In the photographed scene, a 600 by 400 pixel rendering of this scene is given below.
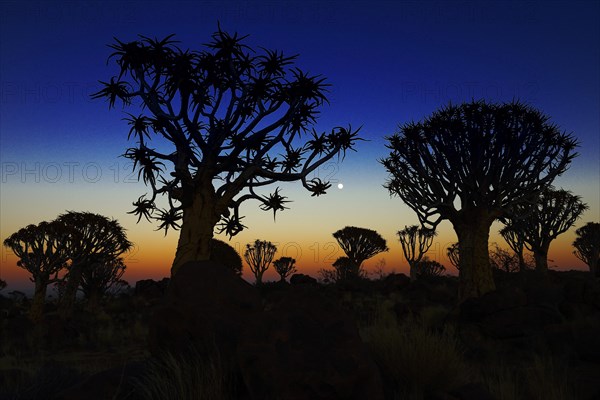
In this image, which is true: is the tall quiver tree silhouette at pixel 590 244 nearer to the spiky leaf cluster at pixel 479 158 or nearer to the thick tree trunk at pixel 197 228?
the spiky leaf cluster at pixel 479 158

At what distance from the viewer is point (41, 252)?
741 inches

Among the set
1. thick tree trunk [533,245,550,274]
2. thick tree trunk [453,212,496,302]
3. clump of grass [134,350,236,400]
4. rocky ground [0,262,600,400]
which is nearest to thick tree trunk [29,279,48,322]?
rocky ground [0,262,600,400]

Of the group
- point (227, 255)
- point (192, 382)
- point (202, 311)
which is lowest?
point (192, 382)

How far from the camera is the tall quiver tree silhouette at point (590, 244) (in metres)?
40.3

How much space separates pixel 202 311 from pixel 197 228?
6013 mm

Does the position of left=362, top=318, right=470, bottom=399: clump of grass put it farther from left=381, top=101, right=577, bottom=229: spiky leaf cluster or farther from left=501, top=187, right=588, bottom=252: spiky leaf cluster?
left=501, top=187, right=588, bottom=252: spiky leaf cluster

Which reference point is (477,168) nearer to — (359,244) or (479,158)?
(479,158)

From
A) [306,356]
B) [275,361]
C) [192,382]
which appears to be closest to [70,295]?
[192,382]

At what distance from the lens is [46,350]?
13.2 meters

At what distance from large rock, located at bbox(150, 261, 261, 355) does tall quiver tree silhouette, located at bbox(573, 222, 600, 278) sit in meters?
42.5

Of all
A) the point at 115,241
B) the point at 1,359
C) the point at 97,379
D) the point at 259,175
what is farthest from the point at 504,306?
the point at 115,241

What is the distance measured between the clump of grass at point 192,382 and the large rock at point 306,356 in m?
0.34

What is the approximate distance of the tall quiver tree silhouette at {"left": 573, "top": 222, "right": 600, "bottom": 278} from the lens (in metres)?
40.3

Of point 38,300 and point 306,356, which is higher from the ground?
point 38,300
